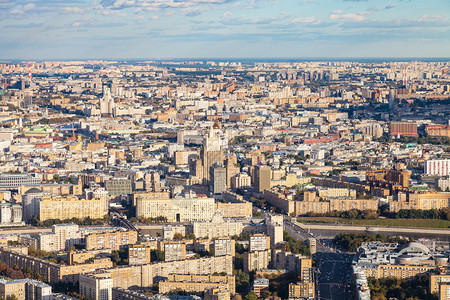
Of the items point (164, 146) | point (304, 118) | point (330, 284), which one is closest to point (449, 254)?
point (330, 284)

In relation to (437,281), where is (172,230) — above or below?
below

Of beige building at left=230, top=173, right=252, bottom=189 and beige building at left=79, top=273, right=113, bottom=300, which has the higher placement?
beige building at left=79, top=273, right=113, bottom=300

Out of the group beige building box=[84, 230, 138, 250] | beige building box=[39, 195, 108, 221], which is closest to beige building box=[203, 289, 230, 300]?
beige building box=[84, 230, 138, 250]

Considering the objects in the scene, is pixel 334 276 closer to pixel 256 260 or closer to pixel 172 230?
pixel 256 260

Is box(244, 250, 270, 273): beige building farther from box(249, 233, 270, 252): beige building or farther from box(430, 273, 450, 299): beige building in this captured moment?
box(430, 273, 450, 299): beige building

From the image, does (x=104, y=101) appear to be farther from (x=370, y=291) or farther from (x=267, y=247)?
(x=370, y=291)

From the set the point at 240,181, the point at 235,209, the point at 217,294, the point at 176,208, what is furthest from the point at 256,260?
the point at 240,181
